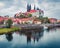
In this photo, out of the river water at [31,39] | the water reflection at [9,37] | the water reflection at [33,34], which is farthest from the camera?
the water reflection at [33,34]

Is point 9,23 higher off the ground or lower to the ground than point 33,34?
higher

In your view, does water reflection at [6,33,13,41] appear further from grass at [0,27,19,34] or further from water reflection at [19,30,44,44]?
water reflection at [19,30,44,44]

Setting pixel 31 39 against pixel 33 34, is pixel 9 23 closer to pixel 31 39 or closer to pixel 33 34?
pixel 31 39

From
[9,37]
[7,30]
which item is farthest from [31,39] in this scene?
[7,30]

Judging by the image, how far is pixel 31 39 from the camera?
4.45 m

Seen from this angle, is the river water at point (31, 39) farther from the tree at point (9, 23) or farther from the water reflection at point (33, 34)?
the tree at point (9, 23)

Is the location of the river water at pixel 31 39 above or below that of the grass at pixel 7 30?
below

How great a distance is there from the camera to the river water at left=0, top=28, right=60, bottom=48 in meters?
3.96

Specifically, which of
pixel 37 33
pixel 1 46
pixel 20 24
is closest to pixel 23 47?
pixel 1 46

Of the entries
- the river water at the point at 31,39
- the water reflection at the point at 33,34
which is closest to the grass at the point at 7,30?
the river water at the point at 31,39

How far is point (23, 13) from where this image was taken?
4.40m

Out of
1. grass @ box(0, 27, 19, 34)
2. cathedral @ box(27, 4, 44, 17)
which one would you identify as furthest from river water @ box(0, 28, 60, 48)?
cathedral @ box(27, 4, 44, 17)

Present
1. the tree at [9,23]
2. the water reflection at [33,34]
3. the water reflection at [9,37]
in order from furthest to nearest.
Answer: the water reflection at [33,34] → the water reflection at [9,37] → the tree at [9,23]

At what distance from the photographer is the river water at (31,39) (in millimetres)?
3964
